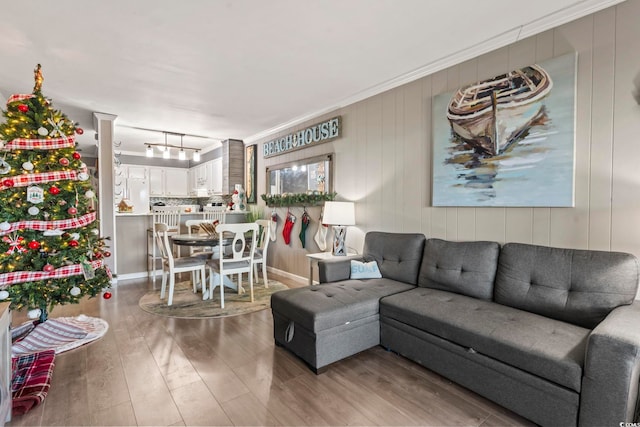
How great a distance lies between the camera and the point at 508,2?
208 cm

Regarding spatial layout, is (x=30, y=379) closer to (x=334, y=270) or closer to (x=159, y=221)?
(x=334, y=270)

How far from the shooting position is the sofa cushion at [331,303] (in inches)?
86.8

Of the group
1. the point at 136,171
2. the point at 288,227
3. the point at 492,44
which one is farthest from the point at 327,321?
the point at 136,171

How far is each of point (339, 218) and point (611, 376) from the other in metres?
2.58

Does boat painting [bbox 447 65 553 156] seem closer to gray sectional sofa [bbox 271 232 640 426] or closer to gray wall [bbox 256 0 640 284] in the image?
gray wall [bbox 256 0 640 284]

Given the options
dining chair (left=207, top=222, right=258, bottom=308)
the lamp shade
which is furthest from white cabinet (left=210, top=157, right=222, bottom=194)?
the lamp shade

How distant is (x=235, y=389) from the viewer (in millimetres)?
2008

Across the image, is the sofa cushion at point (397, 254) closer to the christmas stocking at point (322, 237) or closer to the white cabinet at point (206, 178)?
the christmas stocking at point (322, 237)

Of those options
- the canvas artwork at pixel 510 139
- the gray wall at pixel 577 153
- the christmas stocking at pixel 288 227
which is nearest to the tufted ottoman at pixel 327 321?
the gray wall at pixel 577 153

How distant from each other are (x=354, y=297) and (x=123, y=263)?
14.0ft

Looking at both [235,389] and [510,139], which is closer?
[235,389]

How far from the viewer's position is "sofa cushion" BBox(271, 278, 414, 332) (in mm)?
2205

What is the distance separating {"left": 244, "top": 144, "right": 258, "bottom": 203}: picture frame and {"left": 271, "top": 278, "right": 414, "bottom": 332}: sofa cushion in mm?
3658

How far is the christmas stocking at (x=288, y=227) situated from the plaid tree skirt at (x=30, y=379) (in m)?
3.09
